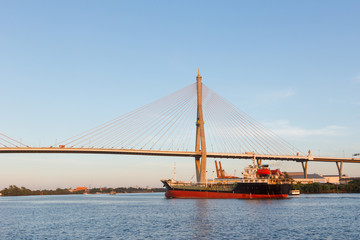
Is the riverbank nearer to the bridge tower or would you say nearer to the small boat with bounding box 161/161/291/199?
the small boat with bounding box 161/161/291/199

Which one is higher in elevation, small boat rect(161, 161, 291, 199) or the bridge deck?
the bridge deck

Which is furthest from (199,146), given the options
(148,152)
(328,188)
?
(328,188)

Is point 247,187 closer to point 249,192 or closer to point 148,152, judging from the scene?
point 249,192

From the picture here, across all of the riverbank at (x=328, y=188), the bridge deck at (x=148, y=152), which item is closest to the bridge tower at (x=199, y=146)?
the bridge deck at (x=148, y=152)

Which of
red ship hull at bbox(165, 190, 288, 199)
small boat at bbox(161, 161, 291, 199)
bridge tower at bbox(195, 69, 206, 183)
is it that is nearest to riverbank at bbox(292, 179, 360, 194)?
small boat at bbox(161, 161, 291, 199)

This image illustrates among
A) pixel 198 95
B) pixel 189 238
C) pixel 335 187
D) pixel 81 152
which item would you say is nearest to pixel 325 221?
pixel 189 238

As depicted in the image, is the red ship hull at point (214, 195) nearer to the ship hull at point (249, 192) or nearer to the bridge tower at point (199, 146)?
the ship hull at point (249, 192)

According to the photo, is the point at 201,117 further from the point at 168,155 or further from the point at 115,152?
the point at 115,152

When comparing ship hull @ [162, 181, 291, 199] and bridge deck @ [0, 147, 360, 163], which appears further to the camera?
ship hull @ [162, 181, 291, 199]

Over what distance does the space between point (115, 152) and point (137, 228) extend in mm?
48655

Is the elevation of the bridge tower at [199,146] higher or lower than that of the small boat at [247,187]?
higher

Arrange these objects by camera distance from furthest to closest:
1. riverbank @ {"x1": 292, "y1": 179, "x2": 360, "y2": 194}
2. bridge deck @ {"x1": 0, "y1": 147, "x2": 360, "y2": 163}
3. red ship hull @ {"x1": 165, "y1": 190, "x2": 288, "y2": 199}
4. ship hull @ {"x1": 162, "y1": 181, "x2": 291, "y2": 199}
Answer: riverbank @ {"x1": 292, "y1": 179, "x2": 360, "y2": 194} < red ship hull @ {"x1": 165, "y1": 190, "x2": 288, "y2": 199} < ship hull @ {"x1": 162, "y1": 181, "x2": 291, "y2": 199} < bridge deck @ {"x1": 0, "y1": 147, "x2": 360, "y2": 163}

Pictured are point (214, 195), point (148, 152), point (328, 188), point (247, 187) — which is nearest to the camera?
point (247, 187)

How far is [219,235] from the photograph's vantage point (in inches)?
1146
